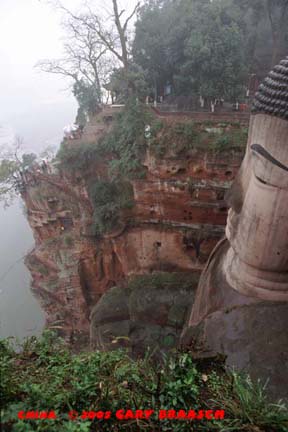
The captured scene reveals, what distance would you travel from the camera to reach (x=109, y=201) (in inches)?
384

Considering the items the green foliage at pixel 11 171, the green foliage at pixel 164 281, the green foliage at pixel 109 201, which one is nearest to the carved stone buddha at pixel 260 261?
the green foliage at pixel 164 281

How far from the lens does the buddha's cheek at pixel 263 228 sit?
4359 millimetres

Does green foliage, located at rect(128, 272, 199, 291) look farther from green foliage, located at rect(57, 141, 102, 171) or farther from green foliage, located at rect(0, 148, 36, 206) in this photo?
green foliage, located at rect(0, 148, 36, 206)

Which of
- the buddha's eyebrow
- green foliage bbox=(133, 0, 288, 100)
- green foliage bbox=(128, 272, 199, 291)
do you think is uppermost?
green foliage bbox=(133, 0, 288, 100)

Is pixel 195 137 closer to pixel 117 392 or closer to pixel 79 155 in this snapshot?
pixel 79 155

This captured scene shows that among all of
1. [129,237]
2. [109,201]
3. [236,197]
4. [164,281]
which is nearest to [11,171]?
[109,201]

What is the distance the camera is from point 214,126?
26.5 feet

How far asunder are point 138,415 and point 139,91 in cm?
1004

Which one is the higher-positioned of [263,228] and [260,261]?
[263,228]

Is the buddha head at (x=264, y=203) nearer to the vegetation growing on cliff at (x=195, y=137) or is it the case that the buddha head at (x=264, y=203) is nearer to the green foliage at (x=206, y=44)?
the vegetation growing on cliff at (x=195, y=137)

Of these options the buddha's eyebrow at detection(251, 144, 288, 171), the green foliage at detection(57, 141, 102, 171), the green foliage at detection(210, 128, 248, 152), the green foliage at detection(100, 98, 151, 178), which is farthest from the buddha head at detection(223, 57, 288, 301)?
the green foliage at detection(57, 141, 102, 171)

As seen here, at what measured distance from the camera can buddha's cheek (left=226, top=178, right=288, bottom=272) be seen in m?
4.36

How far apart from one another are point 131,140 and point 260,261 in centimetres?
581

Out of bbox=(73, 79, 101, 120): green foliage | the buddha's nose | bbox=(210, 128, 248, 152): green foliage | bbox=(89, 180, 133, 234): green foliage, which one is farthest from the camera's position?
bbox=(73, 79, 101, 120): green foliage
